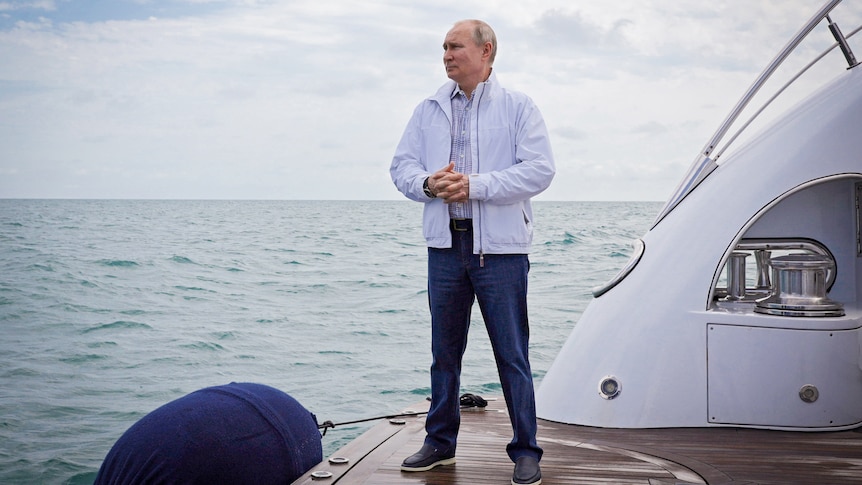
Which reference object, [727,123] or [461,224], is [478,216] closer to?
[461,224]

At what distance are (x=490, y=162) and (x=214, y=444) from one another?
130 cm

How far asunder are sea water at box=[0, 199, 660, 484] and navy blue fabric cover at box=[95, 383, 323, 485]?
2323mm

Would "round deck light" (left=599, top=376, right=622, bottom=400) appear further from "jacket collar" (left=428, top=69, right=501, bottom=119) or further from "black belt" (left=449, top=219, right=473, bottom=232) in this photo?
"jacket collar" (left=428, top=69, right=501, bottom=119)

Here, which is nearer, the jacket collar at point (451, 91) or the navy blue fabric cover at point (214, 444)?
the navy blue fabric cover at point (214, 444)

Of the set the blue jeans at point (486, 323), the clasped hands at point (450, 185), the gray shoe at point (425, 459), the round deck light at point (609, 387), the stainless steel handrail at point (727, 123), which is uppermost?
the stainless steel handrail at point (727, 123)

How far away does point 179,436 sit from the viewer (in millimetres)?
2525

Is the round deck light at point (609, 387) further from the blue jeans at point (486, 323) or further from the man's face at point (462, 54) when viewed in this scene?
the man's face at point (462, 54)

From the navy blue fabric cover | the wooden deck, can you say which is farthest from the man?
the navy blue fabric cover

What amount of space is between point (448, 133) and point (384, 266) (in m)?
20.4

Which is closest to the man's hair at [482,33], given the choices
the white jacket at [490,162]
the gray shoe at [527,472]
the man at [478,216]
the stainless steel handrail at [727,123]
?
the man at [478,216]

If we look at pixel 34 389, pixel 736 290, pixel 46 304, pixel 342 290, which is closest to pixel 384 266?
pixel 342 290

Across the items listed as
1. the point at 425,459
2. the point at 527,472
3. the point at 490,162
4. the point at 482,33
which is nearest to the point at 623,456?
the point at 527,472

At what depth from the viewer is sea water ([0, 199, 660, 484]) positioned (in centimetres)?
873

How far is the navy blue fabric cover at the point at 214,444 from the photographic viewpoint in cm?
251
